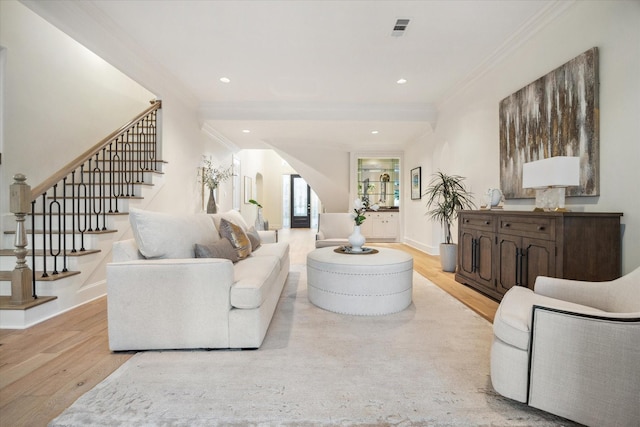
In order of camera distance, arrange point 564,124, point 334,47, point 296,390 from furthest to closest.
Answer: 1. point 334,47
2. point 564,124
3. point 296,390

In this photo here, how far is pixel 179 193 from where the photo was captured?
16.2 ft

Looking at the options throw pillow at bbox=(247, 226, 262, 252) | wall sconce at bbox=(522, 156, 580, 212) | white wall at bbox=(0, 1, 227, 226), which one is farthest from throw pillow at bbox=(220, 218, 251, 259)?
wall sconce at bbox=(522, 156, 580, 212)

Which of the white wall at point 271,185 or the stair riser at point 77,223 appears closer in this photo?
the stair riser at point 77,223

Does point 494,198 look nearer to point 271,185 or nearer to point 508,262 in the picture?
point 508,262

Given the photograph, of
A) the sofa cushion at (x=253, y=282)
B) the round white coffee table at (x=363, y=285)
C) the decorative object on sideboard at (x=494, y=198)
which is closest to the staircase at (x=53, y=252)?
the sofa cushion at (x=253, y=282)

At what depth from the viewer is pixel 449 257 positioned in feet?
14.0

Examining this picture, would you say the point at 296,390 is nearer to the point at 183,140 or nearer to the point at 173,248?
the point at 173,248

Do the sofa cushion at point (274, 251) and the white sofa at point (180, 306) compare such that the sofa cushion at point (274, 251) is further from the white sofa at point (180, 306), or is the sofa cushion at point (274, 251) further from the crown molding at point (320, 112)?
the crown molding at point (320, 112)

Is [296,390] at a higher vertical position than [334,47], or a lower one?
lower

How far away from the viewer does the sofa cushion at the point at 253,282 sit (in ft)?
6.25

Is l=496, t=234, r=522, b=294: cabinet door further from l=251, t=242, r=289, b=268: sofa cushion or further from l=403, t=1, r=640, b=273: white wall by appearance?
l=251, t=242, r=289, b=268: sofa cushion

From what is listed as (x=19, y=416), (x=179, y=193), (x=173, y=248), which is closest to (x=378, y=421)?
(x=19, y=416)

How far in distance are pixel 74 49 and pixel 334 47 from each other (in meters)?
3.57

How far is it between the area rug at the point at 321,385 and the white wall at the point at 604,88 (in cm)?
129
